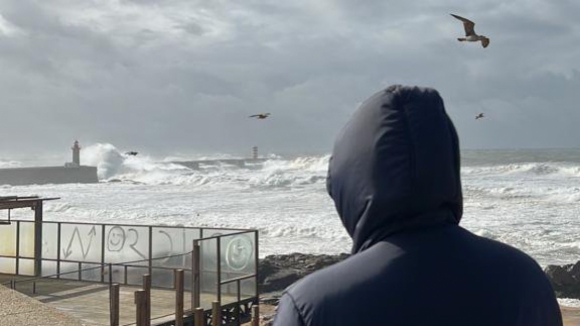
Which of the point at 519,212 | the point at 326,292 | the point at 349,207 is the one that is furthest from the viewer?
the point at 519,212

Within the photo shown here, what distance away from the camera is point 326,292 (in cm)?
139

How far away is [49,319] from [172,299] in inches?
159

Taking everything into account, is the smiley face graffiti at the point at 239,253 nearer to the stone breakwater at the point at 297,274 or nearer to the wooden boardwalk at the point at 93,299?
the wooden boardwalk at the point at 93,299

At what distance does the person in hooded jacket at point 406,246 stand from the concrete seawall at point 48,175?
280 feet

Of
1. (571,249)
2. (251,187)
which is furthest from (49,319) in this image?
(251,187)

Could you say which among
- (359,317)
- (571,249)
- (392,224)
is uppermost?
(392,224)

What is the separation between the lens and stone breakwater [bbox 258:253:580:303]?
19297 millimetres

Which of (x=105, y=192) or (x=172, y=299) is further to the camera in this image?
(x=105, y=192)

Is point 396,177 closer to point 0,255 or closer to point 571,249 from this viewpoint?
point 0,255

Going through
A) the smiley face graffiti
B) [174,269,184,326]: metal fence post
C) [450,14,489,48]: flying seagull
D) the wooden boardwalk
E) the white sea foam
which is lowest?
the white sea foam

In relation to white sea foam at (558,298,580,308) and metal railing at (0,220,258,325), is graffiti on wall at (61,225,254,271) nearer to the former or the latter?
metal railing at (0,220,258,325)

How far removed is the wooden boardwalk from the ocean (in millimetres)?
12891

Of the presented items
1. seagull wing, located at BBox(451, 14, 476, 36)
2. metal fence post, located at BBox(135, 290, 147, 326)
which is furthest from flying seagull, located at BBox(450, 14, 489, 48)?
metal fence post, located at BBox(135, 290, 147, 326)

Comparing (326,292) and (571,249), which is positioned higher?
(326,292)
